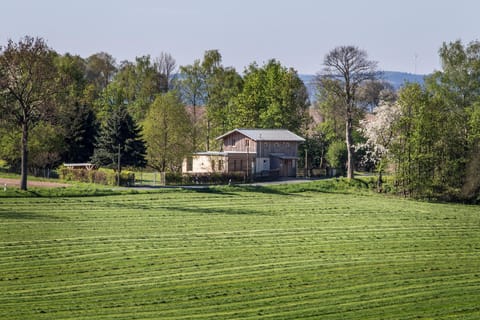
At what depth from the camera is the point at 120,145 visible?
72.1 meters

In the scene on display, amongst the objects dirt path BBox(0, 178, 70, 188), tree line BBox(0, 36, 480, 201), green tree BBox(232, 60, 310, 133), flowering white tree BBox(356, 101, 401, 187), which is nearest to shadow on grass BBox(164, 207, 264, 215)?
tree line BBox(0, 36, 480, 201)

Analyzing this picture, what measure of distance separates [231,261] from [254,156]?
1911 inches

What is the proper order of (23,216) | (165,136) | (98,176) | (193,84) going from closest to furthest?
(23,216), (98,176), (165,136), (193,84)

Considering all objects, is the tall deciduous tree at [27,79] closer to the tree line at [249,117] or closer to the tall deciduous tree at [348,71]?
the tree line at [249,117]

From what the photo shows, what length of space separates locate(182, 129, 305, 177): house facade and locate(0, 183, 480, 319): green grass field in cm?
2916

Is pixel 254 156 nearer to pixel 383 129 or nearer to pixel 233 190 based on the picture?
pixel 383 129

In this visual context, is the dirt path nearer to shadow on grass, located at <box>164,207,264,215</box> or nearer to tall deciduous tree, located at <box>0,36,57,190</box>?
tall deciduous tree, located at <box>0,36,57,190</box>

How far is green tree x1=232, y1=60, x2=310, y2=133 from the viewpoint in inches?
3556

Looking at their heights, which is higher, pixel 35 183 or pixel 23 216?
pixel 35 183

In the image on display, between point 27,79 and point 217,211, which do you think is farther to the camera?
point 27,79

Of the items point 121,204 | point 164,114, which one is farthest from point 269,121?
point 121,204

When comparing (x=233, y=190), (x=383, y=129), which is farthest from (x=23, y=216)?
(x=383, y=129)

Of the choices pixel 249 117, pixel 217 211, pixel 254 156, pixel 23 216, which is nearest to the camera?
pixel 23 216

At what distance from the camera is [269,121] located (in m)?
90.4
